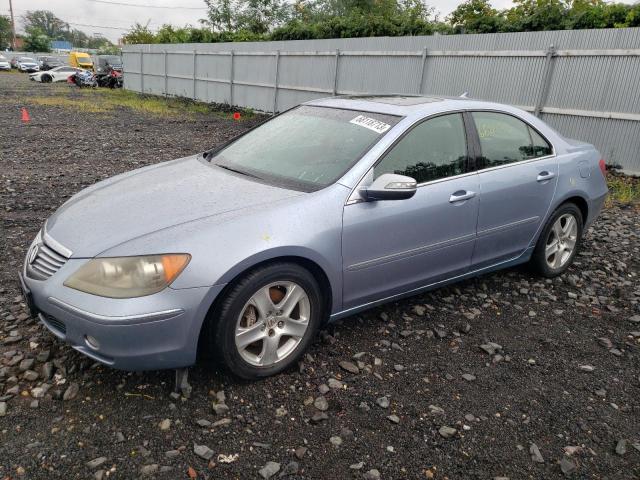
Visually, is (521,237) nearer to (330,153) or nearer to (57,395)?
(330,153)

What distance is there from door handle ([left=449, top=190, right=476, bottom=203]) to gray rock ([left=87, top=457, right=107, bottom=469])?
252 centimetres

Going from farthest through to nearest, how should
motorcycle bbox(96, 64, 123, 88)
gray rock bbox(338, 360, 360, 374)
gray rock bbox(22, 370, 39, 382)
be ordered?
motorcycle bbox(96, 64, 123, 88) < gray rock bbox(338, 360, 360, 374) < gray rock bbox(22, 370, 39, 382)

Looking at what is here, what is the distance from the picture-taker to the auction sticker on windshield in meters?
3.37

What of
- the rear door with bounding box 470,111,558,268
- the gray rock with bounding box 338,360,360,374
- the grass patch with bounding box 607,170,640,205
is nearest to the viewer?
the gray rock with bounding box 338,360,360,374

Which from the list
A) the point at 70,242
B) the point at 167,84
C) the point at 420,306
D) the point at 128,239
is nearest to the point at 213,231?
the point at 128,239

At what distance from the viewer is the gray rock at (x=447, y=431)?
8.43 ft

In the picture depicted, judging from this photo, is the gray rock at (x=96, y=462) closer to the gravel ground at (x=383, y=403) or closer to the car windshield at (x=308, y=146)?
the gravel ground at (x=383, y=403)

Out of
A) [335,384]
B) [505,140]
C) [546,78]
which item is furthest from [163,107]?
[335,384]

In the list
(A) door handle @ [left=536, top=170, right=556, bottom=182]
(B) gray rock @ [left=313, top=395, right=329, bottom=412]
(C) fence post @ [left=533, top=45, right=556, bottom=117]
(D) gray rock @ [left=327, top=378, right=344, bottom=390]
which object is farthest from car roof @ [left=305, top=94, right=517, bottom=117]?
(C) fence post @ [left=533, top=45, right=556, bottom=117]

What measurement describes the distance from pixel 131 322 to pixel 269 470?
931mm

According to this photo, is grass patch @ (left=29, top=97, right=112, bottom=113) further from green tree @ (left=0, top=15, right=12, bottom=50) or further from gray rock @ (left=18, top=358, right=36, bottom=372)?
green tree @ (left=0, top=15, right=12, bottom=50)

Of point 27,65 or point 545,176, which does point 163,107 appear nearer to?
point 545,176

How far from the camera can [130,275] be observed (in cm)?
248

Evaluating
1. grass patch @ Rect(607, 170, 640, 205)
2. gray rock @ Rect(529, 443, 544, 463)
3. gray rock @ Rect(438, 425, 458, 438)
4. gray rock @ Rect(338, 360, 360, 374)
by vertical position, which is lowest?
gray rock @ Rect(338, 360, 360, 374)
